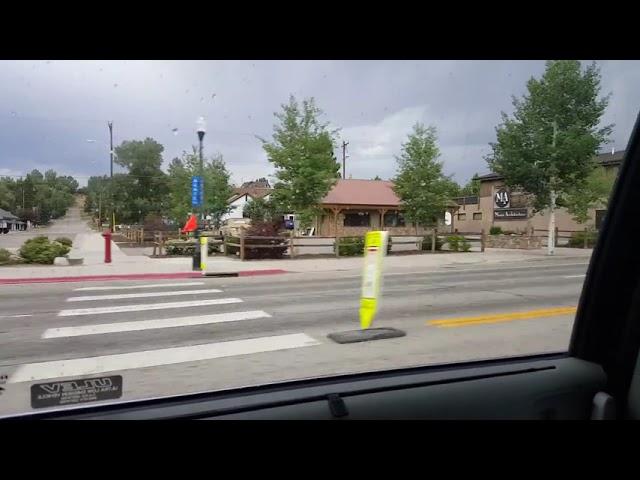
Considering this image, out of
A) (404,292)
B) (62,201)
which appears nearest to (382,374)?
(62,201)

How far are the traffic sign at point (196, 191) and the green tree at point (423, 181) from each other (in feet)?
4.44

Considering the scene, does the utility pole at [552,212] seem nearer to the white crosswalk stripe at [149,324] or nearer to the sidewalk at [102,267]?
the white crosswalk stripe at [149,324]

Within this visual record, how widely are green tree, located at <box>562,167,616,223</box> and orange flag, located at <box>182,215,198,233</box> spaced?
2.85 meters

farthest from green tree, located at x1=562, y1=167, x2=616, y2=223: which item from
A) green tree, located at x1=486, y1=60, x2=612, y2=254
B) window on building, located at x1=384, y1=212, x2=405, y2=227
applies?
window on building, located at x1=384, y1=212, x2=405, y2=227

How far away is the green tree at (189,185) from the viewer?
2963 mm

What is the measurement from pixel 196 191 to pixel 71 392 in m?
1.91

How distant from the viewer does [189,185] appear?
3.35 m

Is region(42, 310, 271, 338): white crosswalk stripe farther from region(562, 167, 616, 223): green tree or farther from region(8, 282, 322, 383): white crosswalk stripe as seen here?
region(562, 167, 616, 223): green tree

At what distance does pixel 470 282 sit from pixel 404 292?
93 centimetres

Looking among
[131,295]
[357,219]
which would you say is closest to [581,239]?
[357,219]

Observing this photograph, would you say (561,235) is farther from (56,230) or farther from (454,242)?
(56,230)

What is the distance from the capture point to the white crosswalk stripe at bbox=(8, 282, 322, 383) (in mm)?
2557
